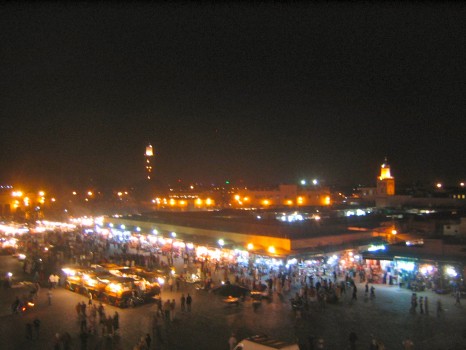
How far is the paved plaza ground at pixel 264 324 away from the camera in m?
11.5

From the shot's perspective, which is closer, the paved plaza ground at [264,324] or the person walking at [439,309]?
the paved plaza ground at [264,324]

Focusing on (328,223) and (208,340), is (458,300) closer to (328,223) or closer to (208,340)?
(208,340)

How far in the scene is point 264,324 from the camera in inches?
507

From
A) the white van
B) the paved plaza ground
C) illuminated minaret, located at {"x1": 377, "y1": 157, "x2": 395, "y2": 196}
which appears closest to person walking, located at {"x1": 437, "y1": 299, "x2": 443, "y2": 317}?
the paved plaza ground

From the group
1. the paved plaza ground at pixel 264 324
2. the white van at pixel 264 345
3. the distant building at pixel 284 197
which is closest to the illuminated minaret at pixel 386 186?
the distant building at pixel 284 197

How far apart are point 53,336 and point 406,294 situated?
1118cm

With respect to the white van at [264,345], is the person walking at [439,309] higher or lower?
lower

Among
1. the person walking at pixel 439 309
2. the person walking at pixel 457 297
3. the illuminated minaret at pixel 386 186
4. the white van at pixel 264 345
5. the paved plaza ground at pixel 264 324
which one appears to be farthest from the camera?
the illuminated minaret at pixel 386 186

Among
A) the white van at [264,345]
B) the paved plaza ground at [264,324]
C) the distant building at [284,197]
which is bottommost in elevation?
the paved plaza ground at [264,324]

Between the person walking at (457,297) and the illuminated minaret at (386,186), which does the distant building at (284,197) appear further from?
the person walking at (457,297)

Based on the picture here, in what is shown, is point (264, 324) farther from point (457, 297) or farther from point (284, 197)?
point (284, 197)

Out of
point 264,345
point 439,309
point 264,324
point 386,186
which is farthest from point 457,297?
point 386,186

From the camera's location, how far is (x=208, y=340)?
11648mm

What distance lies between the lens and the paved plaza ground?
1151cm
